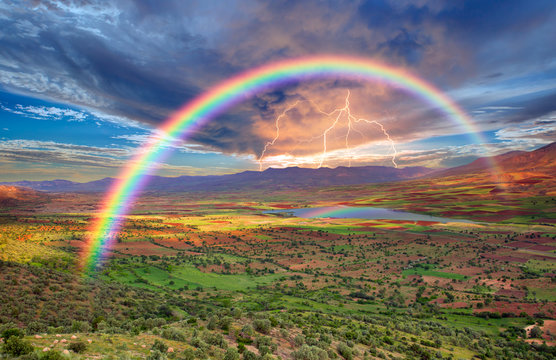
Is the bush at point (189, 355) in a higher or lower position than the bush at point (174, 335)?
higher

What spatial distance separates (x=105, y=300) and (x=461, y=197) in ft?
504

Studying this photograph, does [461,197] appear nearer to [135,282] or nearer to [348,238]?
[348,238]

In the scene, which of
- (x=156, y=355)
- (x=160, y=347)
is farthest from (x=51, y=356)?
(x=160, y=347)

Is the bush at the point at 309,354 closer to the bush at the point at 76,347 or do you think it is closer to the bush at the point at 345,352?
the bush at the point at 345,352

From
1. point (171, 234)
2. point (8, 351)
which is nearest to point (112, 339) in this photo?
point (8, 351)

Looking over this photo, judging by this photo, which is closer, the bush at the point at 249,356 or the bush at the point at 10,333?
the bush at the point at 10,333

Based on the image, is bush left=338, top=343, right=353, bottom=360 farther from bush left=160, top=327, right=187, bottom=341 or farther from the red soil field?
the red soil field

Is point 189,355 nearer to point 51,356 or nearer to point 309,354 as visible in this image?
point 51,356

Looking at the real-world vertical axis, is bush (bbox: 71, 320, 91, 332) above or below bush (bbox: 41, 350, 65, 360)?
below

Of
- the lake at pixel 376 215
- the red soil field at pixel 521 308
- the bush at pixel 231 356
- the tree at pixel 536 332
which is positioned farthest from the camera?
the lake at pixel 376 215

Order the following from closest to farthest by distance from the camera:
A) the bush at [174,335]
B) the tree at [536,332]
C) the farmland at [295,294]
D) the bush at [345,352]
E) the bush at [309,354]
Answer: the bush at [309,354] → the bush at [174,335] → the bush at [345,352] → the farmland at [295,294] → the tree at [536,332]

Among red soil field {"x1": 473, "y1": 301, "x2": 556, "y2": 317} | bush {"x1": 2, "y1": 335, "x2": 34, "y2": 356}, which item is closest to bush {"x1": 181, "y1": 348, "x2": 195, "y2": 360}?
bush {"x1": 2, "y1": 335, "x2": 34, "y2": 356}

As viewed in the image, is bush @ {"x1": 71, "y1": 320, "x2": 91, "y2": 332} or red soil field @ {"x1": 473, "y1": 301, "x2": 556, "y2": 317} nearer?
bush @ {"x1": 71, "y1": 320, "x2": 91, "y2": 332}

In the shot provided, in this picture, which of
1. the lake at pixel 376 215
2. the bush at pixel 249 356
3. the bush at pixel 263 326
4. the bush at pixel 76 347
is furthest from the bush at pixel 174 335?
the lake at pixel 376 215
